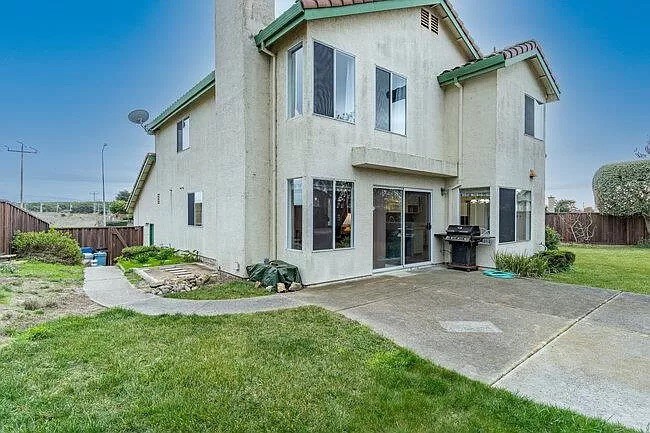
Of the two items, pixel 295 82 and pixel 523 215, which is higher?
pixel 295 82

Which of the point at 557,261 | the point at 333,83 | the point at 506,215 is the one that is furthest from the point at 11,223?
the point at 557,261

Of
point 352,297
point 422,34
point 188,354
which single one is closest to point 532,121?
point 422,34

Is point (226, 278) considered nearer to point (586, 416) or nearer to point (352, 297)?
point (352, 297)

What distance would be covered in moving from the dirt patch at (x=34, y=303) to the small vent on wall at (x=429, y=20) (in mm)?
12033

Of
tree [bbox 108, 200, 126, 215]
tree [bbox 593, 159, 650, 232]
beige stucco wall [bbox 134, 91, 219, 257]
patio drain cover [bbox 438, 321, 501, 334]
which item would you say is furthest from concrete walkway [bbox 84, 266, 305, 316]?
tree [bbox 108, 200, 126, 215]

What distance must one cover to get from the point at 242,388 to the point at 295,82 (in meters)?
7.56

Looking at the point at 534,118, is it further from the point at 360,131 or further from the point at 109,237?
the point at 109,237

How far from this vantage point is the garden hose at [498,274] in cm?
990

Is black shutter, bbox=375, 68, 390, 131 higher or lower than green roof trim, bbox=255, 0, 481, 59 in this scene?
lower

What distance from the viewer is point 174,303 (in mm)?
7145

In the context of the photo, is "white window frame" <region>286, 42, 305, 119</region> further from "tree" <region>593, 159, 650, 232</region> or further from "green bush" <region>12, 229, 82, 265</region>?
"tree" <region>593, 159, 650, 232</region>

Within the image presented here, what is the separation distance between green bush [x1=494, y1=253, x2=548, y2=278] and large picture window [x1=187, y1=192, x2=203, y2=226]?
10.4m

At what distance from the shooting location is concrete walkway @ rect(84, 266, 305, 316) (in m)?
6.53

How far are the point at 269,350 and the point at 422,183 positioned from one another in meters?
8.32
